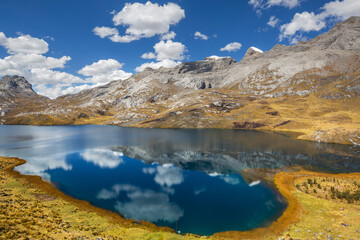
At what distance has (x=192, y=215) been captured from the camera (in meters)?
34.3

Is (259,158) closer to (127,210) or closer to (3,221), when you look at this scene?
(127,210)

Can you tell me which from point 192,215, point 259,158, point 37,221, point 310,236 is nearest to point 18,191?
point 37,221

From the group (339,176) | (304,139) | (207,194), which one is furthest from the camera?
(304,139)

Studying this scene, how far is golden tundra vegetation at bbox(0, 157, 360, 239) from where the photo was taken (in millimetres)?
25078

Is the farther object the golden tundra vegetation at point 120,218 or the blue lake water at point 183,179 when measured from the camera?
the blue lake water at point 183,179

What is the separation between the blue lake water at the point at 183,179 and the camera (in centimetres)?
3459

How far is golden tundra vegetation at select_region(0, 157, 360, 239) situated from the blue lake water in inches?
98.6

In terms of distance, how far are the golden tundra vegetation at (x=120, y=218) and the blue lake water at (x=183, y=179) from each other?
8.21 feet

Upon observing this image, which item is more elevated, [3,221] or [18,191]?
[3,221]

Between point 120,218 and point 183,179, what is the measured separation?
24623 millimetres

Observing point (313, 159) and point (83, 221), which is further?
point (313, 159)

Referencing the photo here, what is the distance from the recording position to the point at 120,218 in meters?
32.8

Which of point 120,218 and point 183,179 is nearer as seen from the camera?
point 120,218

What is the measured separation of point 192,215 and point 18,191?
38.3m
